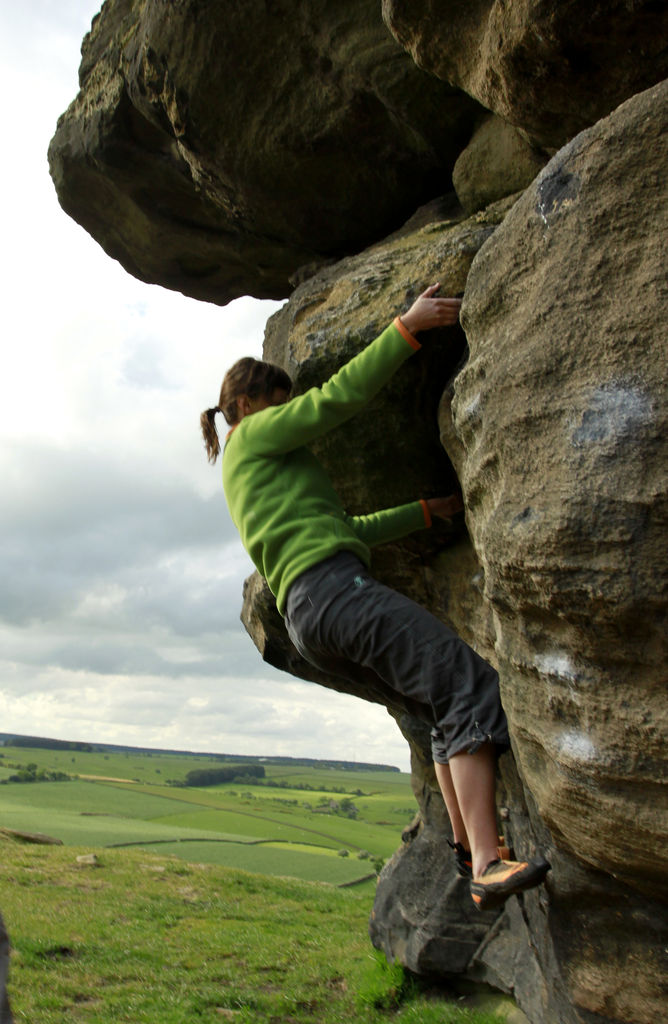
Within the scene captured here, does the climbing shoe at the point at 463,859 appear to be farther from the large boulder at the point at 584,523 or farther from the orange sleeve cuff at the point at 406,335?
the orange sleeve cuff at the point at 406,335

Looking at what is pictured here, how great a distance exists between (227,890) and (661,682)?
14.9 meters

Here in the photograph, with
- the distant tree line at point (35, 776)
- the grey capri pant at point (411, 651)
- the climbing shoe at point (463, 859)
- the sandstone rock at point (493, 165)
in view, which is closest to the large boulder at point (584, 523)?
the grey capri pant at point (411, 651)

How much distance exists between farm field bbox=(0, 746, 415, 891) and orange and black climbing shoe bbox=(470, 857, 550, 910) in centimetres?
1581

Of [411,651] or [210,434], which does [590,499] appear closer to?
[411,651]

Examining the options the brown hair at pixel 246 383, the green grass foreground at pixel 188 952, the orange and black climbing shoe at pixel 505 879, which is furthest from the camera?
the green grass foreground at pixel 188 952

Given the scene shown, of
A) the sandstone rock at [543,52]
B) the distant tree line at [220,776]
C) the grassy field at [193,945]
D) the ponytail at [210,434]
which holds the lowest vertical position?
the distant tree line at [220,776]

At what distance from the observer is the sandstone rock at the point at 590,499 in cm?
351

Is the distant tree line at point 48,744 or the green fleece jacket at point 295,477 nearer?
the green fleece jacket at point 295,477

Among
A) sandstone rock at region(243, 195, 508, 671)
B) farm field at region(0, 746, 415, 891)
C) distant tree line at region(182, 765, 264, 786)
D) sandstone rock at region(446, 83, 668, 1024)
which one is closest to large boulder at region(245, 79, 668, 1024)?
sandstone rock at region(446, 83, 668, 1024)

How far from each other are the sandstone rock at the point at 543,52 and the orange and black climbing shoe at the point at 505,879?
16.0 feet

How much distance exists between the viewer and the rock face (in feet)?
11.9

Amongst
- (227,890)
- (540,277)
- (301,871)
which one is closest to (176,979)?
(227,890)

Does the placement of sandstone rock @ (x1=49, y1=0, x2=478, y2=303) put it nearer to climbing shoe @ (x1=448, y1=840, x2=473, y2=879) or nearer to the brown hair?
the brown hair

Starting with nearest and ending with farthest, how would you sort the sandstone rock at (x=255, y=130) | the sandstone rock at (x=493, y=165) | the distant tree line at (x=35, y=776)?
the sandstone rock at (x=493, y=165) → the sandstone rock at (x=255, y=130) → the distant tree line at (x=35, y=776)
